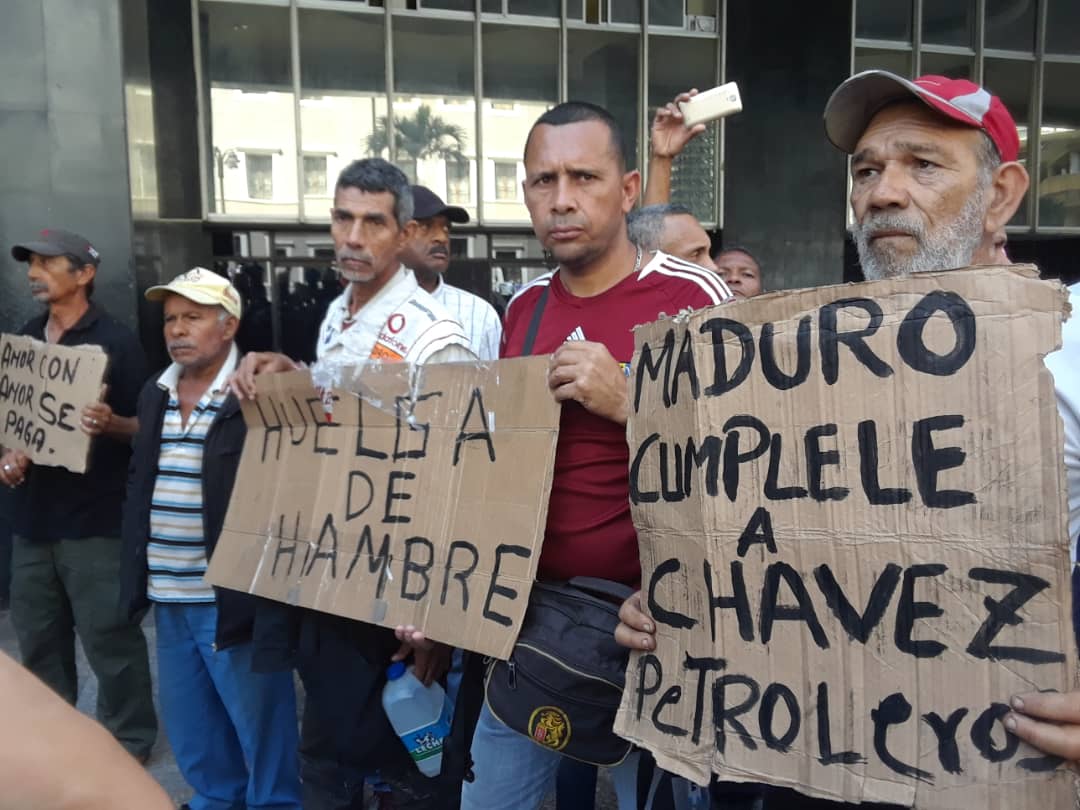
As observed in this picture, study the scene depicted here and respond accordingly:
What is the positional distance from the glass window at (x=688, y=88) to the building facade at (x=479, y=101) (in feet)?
0.07

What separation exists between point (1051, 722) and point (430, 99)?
25.2 feet

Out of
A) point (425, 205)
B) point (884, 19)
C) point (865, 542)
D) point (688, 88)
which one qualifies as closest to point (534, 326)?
point (865, 542)

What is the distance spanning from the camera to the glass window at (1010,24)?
29.6ft

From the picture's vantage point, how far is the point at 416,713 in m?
2.57

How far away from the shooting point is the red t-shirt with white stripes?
6.42ft

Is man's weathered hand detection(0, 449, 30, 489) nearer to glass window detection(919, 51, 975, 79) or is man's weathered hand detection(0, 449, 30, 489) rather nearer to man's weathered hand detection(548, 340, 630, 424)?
man's weathered hand detection(548, 340, 630, 424)

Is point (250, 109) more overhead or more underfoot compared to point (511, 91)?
more underfoot

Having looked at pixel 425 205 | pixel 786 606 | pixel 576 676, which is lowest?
pixel 576 676

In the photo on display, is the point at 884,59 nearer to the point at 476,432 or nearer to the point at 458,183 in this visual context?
the point at 458,183

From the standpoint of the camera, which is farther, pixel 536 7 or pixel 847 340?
pixel 536 7

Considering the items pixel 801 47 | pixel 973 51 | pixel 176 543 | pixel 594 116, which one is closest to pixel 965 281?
pixel 594 116

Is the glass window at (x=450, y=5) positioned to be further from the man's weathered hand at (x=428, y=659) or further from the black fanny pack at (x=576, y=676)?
the black fanny pack at (x=576, y=676)

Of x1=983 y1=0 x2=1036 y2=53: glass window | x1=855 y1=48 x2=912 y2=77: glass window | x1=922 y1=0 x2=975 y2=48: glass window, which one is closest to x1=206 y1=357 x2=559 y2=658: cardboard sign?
x1=855 y1=48 x2=912 y2=77: glass window

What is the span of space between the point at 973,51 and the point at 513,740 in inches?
376
